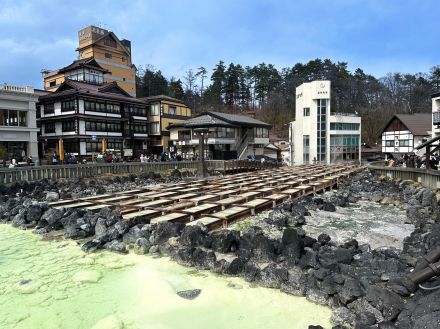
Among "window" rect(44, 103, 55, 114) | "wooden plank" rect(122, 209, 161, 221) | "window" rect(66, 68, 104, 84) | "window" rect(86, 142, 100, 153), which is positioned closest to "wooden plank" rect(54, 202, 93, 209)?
"wooden plank" rect(122, 209, 161, 221)

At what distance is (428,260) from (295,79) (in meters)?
76.7

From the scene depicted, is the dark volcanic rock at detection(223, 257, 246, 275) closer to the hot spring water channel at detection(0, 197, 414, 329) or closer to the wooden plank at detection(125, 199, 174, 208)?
the hot spring water channel at detection(0, 197, 414, 329)

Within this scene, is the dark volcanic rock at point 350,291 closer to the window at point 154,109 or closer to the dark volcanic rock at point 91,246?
the dark volcanic rock at point 91,246

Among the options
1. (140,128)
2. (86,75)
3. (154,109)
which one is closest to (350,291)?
(140,128)

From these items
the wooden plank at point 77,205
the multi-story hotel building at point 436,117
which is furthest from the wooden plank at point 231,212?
the multi-story hotel building at point 436,117

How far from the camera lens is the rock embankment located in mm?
5742

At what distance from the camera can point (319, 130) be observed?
48.2 metres

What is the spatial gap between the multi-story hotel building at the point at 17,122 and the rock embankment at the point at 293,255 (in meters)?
22.1

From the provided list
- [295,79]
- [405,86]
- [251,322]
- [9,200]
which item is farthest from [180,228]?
[405,86]

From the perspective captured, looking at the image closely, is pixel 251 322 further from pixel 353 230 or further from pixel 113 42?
pixel 113 42

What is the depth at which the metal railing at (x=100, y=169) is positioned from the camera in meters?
23.1

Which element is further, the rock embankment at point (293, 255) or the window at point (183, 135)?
the window at point (183, 135)

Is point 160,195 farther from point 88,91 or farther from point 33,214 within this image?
point 88,91

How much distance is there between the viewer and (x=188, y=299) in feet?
23.0
